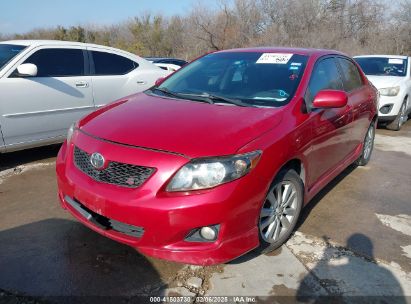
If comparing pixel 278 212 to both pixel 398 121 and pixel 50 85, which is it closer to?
pixel 50 85

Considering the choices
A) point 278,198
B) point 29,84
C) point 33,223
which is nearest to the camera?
point 278,198

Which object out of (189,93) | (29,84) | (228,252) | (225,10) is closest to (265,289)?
(228,252)

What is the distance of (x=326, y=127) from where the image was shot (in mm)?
3438

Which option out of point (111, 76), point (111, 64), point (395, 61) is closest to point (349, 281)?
point (111, 76)

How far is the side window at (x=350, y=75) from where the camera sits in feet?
14.0

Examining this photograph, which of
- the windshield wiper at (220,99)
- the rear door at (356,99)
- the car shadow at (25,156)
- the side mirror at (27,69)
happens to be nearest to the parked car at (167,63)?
the car shadow at (25,156)

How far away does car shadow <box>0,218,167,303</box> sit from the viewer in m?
2.53

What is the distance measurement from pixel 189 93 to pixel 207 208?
1491 millimetres

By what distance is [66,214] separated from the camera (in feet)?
11.7

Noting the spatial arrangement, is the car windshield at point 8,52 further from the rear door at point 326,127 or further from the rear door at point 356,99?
the rear door at point 356,99

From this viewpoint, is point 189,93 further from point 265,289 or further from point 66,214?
point 265,289

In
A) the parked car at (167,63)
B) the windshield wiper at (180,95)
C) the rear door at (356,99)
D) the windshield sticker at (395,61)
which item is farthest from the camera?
the parked car at (167,63)

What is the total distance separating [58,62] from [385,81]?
6146mm

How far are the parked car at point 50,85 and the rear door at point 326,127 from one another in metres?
3.07
